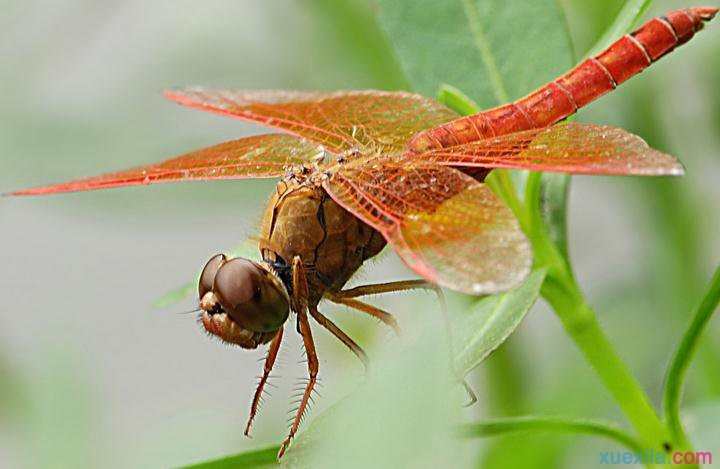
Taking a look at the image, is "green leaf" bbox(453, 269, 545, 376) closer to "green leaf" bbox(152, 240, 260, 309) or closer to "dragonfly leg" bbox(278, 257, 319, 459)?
"dragonfly leg" bbox(278, 257, 319, 459)

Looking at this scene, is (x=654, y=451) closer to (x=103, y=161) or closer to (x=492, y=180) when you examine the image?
(x=492, y=180)

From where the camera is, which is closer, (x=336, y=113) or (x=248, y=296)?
(x=248, y=296)

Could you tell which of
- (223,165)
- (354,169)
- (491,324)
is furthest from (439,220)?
(223,165)

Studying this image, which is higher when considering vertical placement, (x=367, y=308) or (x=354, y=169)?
(x=354, y=169)

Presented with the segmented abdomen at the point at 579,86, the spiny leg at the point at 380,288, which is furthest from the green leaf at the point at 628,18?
the spiny leg at the point at 380,288

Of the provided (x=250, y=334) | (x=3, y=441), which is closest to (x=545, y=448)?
(x=250, y=334)

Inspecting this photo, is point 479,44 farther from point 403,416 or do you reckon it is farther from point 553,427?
point 403,416

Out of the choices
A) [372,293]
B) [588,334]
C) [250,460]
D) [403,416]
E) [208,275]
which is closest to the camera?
[403,416]
